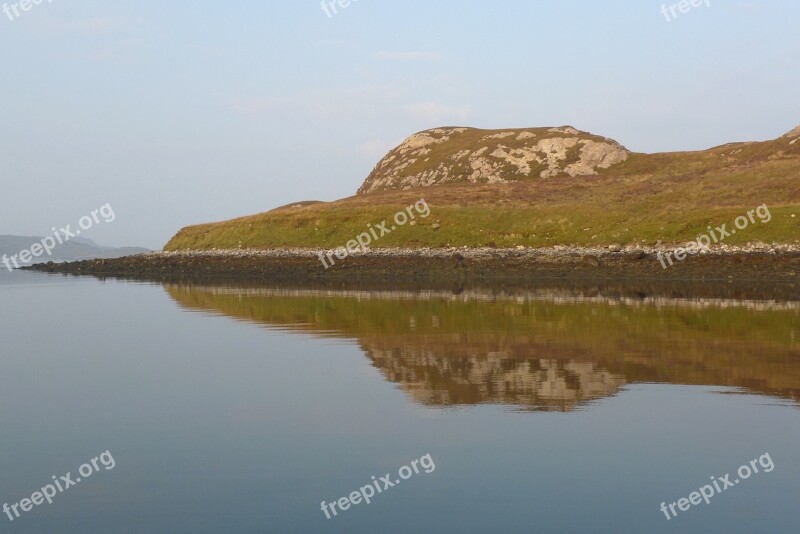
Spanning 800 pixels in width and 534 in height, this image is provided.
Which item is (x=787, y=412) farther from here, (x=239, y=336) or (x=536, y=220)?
(x=536, y=220)

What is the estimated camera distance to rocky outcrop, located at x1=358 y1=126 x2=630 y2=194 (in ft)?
410

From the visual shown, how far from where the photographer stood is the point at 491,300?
151 feet

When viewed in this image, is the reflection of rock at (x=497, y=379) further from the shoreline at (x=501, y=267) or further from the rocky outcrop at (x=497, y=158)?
the rocky outcrop at (x=497, y=158)

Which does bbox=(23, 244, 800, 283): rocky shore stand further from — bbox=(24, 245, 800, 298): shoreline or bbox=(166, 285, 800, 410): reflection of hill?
bbox=(166, 285, 800, 410): reflection of hill

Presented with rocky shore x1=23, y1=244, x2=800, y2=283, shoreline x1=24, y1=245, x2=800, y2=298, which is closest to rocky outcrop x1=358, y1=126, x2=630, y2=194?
shoreline x1=24, y1=245, x2=800, y2=298

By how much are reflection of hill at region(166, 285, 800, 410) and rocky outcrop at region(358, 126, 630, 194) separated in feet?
270

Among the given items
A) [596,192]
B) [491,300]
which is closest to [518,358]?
[491,300]

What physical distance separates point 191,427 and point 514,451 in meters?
6.34

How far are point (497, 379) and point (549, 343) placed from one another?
7.19 meters

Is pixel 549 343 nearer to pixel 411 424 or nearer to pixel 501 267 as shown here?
pixel 411 424

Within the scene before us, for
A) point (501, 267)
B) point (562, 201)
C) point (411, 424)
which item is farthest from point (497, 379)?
point (562, 201)

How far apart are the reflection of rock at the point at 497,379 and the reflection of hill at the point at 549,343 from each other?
0.09 feet


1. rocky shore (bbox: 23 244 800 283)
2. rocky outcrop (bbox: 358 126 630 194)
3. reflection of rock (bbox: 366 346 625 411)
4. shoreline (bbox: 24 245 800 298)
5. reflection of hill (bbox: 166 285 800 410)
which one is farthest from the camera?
rocky outcrop (bbox: 358 126 630 194)

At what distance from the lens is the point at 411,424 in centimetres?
1627
